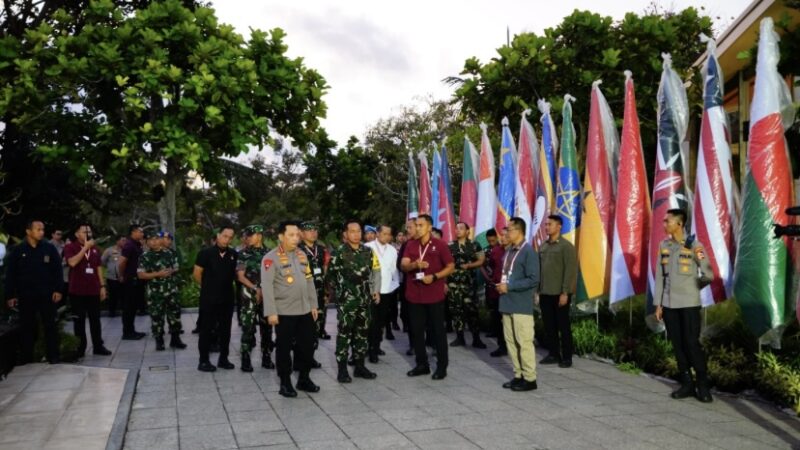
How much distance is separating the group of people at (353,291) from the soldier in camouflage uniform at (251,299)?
16 millimetres

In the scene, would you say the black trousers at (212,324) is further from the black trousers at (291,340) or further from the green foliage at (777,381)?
the green foliage at (777,381)

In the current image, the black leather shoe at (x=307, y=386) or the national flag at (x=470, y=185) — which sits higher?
the national flag at (x=470, y=185)

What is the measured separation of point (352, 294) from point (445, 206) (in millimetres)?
6662

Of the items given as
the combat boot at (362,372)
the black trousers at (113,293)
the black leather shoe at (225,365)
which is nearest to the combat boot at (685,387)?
the combat boot at (362,372)

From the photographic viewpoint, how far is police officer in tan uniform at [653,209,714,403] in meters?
6.96

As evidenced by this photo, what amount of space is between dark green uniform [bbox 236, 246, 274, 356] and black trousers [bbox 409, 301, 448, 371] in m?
2.11

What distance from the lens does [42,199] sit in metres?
19.7

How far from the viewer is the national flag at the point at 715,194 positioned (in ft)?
26.2

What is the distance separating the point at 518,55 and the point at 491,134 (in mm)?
10591

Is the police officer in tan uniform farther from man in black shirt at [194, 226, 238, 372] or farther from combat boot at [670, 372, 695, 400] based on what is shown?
man in black shirt at [194, 226, 238, 372]

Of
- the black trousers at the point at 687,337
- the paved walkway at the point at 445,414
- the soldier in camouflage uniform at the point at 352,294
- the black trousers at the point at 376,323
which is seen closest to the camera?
the paved walkway at the point at 445,414

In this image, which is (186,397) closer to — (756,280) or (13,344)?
(13,344)

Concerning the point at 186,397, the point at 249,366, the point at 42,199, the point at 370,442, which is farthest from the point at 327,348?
the point at 42,199

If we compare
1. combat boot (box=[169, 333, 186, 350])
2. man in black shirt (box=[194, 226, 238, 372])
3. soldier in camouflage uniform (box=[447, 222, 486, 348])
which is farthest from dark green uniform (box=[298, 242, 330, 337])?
combat boot (box=[169, 333, 186, 350])
